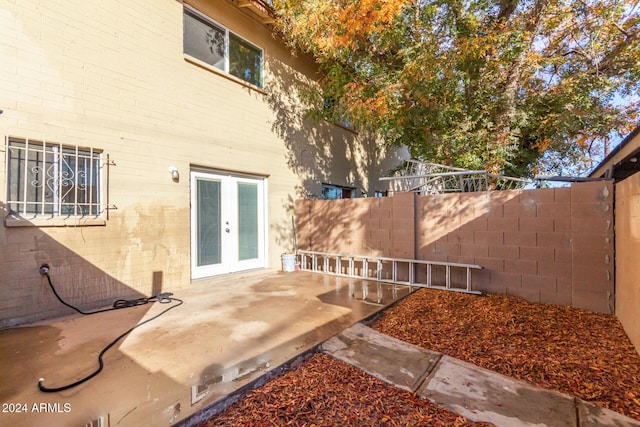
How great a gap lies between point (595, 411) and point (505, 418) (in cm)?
70

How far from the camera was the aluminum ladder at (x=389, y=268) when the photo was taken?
5.37m

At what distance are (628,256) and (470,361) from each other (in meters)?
2.32

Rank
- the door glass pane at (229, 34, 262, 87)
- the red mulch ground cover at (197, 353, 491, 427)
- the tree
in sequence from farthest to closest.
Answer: the door glass pane at (229, 34, 262, 87) → the tree → the red mulch ground cover at (197, 353, 491, 427)

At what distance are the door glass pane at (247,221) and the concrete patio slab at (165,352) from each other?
1.56 m

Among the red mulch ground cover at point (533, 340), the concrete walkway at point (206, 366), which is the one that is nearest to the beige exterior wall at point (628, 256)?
the red mulch ground cover at point (533, 340)

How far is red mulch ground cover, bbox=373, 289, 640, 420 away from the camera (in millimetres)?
2475

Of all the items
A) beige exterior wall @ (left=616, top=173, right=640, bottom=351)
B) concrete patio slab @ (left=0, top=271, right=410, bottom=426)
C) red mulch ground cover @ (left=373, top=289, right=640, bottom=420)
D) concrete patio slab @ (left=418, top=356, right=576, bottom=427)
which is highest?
beige exterior wall @ (left=616, top=173, right=640, bottom=351)

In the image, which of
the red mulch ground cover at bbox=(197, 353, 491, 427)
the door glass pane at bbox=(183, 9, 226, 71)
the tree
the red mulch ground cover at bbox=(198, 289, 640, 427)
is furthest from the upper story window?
the red mulch ground cover at bbox=(197, 353, 491, 427)

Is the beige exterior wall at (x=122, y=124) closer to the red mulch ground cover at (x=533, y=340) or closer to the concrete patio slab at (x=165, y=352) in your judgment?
the concrete patio slab at (x=165, y=352)

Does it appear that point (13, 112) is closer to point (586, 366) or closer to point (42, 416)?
point (42, 416)

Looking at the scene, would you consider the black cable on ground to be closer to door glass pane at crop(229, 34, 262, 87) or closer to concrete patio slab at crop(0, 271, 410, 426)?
concrete patio slab at crop(0, 271, 410, 426)

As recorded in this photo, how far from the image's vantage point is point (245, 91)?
659 centimetres

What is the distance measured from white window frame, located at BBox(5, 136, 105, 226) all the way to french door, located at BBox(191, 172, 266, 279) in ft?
5.23

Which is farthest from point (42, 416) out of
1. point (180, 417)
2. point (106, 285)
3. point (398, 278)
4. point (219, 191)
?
point (398, 278)
